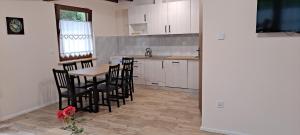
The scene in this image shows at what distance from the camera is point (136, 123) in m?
3.39

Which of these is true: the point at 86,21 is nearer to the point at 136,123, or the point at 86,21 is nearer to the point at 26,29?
the point at 26,29

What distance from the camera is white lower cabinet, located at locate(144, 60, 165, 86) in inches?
214

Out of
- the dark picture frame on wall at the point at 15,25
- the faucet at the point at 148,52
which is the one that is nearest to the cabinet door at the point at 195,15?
the faucet at the point at 148,52

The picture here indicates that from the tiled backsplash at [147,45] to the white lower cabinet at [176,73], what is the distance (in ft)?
1.90

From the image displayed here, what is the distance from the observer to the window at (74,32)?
4.71 m

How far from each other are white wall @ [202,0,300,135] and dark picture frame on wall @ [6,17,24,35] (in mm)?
3300

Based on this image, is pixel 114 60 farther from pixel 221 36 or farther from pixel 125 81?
pixel 221 36

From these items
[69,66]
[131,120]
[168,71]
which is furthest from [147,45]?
[131,120]

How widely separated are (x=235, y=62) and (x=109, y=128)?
81.2 inches

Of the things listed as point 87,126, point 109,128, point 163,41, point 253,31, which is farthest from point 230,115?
point 163,41

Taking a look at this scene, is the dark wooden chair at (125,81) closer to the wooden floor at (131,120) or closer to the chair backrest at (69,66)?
the wooden floor at (131,120)

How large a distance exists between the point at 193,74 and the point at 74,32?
3033 mm

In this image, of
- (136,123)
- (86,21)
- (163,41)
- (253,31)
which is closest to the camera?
(253,31)

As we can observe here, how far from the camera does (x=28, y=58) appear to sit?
4047 mm
